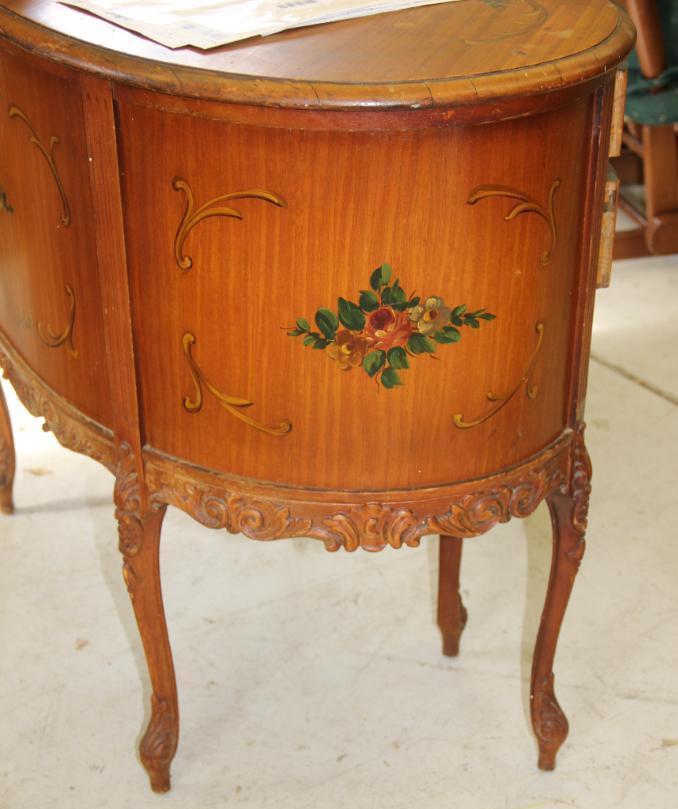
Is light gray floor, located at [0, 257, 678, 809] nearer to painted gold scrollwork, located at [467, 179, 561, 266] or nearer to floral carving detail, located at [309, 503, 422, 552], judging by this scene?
floral carving detail, located at [309, 503, 422, 552]

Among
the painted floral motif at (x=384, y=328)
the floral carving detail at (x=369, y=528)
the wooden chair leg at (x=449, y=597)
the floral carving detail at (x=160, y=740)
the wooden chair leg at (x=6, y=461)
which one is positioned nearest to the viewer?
the painted floral motif at (x=384, y=328)

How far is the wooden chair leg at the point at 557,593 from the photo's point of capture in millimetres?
1536

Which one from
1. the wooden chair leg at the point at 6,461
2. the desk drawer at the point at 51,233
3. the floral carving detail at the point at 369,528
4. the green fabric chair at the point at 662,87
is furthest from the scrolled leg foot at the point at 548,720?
the green fabric chair at the point at 662,87

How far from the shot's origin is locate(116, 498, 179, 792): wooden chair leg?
59.1 inches

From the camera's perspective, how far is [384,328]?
128cm

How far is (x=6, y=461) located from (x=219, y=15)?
1103mm

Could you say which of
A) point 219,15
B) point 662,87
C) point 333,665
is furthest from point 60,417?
point 662,87

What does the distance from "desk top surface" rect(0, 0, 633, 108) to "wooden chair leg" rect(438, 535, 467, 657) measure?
0.82m

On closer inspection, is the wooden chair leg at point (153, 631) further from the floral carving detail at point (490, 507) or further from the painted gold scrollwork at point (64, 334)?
the floral carving detail at point (490, 507)

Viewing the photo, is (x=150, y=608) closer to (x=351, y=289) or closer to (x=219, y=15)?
(x=351, y=289)

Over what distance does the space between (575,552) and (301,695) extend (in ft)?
1.74

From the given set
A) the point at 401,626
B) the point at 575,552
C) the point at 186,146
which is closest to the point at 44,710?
the point at 401,626

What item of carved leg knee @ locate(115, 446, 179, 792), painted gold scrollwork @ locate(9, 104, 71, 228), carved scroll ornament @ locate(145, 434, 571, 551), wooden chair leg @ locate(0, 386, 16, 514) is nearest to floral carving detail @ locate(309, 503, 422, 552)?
carved scroll ornament @ locate(145, 434, 571, 551)

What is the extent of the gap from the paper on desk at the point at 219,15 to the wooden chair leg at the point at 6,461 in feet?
3.12
